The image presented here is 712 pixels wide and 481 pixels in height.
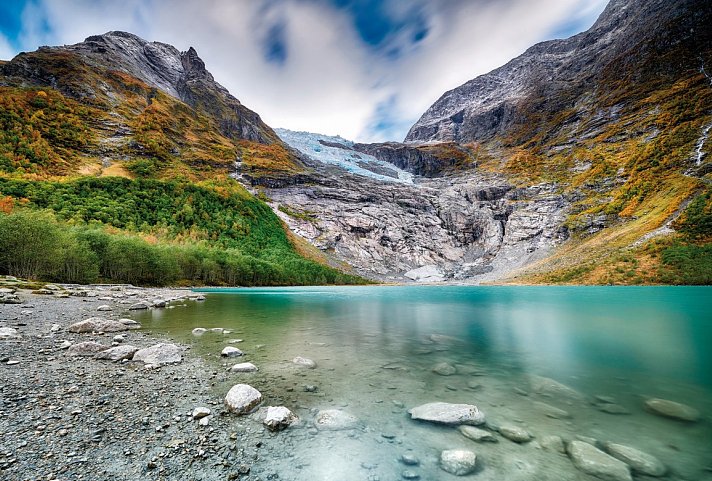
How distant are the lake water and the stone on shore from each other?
20 cm

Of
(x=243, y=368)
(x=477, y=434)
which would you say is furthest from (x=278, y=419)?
(x=243, y=368)

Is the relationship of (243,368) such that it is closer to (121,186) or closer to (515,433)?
(515,433)

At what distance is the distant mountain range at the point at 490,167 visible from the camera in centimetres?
8444

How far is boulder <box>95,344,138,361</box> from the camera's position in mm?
8680

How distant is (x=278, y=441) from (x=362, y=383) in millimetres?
3601

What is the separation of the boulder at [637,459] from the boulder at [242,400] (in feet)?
21.1

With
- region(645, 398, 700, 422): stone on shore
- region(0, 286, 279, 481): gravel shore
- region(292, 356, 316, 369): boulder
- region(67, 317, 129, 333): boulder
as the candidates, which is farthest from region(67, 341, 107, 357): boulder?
region(645, 398, 700, 422): stone on shore

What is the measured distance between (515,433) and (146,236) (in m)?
83.5

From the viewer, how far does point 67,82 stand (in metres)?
128

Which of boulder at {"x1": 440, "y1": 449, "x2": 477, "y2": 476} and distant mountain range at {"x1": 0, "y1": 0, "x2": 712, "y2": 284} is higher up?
distant mountain range at {"x1": 0, "y1": 0, "x2": 712, "y2": 284}

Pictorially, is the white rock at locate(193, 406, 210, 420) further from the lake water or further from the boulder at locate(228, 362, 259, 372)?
the boulder at locate(228, 362, 259, 372)

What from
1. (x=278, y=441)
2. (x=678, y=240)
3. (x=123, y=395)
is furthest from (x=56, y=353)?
(x=678, y=240)

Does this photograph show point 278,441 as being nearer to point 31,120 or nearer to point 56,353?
point 56,353

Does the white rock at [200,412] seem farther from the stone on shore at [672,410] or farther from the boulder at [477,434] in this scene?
the stone on shore at [672,410]
